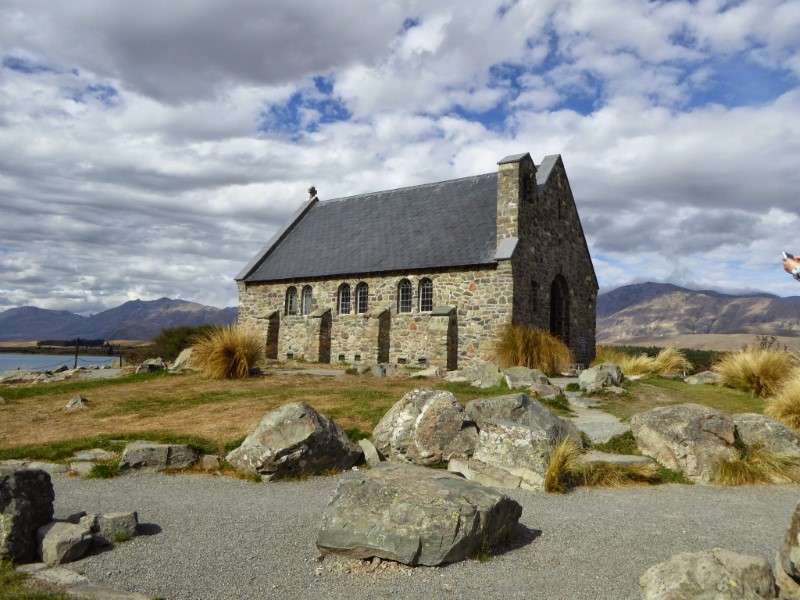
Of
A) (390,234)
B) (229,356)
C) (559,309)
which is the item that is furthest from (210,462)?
(559,309)

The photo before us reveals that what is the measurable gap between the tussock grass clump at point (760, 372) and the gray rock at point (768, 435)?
6.38m

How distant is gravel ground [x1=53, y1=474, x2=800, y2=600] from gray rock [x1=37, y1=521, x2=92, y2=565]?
0.58 feet

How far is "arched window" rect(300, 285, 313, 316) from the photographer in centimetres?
2939

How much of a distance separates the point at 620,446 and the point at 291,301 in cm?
2219

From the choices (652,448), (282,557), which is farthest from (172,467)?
(652,448)

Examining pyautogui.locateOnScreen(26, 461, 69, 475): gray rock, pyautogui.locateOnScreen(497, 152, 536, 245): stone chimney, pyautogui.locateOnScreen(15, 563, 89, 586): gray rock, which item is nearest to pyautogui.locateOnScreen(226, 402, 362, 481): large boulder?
pyautogui.locateOnScreen(26, 461, 69, 475): gray rock

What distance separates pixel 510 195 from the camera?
76.4 ft

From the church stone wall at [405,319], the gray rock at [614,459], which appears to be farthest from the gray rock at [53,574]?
the church stone wall at [405,319]

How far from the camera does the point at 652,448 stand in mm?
9852

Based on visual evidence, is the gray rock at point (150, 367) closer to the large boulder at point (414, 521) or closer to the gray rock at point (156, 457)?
the gray rock at point (156, 457)

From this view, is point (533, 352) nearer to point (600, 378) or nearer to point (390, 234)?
point (600, 378)

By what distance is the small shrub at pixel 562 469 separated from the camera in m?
8.45

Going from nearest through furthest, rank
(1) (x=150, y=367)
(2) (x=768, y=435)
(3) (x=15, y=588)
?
(3) (x=15, y=588), (2) (x=768, y=435), (1) (x=150, y=367)

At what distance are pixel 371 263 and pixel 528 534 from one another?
68.5ft
